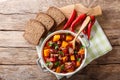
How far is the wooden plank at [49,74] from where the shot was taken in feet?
5.38

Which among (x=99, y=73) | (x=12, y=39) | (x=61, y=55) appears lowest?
(x=99, y=73)

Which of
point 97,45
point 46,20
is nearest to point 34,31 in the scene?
point 46,20

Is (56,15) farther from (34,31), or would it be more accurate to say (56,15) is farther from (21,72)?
(21,72)

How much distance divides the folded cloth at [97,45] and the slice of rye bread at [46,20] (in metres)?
0.11

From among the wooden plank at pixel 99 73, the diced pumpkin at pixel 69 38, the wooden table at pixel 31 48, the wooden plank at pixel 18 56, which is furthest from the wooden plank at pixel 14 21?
the wooden plank at pixel 99 73

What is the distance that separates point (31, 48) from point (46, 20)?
0.16m

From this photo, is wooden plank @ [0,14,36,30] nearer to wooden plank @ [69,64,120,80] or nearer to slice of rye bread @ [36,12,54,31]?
slice of rye bread @ [36,12,54,31]

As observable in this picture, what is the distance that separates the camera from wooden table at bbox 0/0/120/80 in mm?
1643

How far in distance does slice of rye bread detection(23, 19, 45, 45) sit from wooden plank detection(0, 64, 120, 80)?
136mm

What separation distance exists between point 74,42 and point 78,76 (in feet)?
0.67

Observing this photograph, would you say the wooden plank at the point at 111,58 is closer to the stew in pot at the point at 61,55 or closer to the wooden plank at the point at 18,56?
the stew in pot at the point at 61,55

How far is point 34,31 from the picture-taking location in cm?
161

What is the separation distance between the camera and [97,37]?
1.63 meters

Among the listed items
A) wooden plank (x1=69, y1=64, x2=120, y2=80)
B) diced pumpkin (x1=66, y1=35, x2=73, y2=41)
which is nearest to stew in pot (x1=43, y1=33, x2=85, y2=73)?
diced pumpkin (x1=66, y1=35, x2=73, y2=41)
